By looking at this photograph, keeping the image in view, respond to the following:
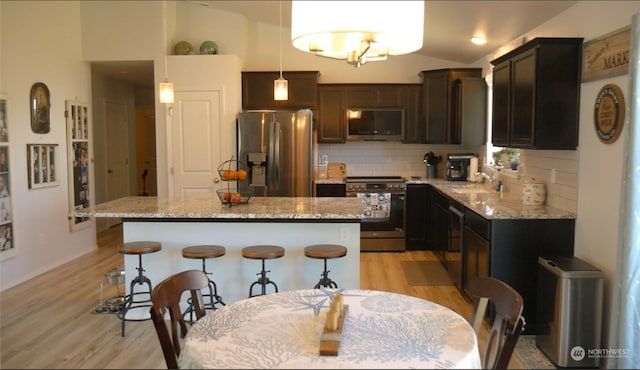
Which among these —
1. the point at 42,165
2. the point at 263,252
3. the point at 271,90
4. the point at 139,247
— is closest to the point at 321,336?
the point at 263,252

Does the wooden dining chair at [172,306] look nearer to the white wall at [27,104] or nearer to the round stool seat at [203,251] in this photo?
the round stool seat at [203,251]

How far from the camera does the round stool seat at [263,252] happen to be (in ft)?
12.3

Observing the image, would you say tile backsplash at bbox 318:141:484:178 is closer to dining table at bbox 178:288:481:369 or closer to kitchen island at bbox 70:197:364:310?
kitchen island at bbox 70:197:364:310

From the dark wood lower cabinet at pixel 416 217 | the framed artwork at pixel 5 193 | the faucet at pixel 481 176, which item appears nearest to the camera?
the framed artwork at pixel 5 193

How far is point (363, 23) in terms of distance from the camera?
166cm

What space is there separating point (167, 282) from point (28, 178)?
396 centimetres

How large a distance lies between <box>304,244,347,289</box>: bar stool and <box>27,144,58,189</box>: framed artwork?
134 inches

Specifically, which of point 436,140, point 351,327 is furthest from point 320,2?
point 436,140

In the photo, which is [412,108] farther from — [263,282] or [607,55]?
[263,282]

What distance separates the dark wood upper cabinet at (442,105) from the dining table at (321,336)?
4478 millimetres

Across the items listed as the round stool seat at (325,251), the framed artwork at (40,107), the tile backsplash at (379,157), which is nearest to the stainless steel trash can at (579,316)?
the round stool seat at (325,251)

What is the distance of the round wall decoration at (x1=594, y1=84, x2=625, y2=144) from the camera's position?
3.20 m

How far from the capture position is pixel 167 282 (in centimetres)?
222

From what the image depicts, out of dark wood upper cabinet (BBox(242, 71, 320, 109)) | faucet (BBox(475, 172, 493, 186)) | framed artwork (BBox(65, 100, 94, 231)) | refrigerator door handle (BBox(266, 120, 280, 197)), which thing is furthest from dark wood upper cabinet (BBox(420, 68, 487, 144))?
framed artwork (BBox(65, 100, 94, 231))
